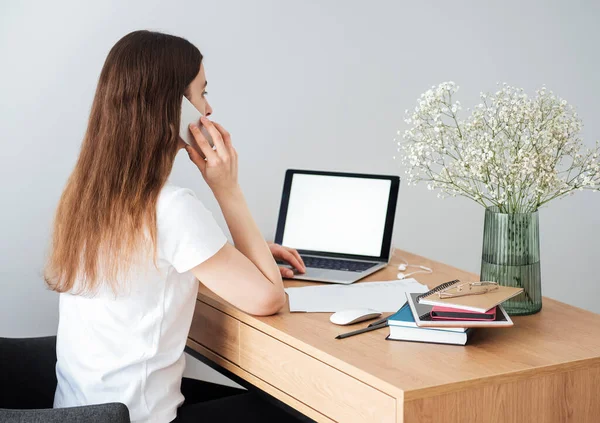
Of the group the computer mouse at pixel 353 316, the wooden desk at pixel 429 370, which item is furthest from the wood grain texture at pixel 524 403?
the computer mouse at pixel 353 316

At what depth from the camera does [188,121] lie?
65.6 inches

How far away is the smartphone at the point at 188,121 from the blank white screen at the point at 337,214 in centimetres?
61

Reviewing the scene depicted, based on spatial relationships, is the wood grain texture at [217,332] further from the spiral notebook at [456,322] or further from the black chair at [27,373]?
the spiral notebook at [456,322]

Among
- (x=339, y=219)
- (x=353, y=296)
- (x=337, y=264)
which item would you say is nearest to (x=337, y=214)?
(x=339, y=219)

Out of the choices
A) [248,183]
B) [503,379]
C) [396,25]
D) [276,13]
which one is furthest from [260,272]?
[396,25]

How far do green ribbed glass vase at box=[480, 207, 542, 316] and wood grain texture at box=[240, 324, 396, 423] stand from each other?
18.2 inches

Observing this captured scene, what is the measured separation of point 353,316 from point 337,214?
0.68 meters

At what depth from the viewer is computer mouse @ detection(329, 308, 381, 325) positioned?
1.59 meters

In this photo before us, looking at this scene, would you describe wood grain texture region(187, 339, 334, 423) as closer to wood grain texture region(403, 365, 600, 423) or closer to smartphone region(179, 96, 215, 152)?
wood grain texture region(403, 365, 600, 423)

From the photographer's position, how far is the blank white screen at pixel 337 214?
220cm

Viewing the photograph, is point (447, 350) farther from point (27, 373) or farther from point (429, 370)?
point (27, 373)

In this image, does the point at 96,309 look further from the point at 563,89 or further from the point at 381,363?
the point at 563,89

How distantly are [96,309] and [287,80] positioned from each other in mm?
1275

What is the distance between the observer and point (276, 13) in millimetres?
2531
